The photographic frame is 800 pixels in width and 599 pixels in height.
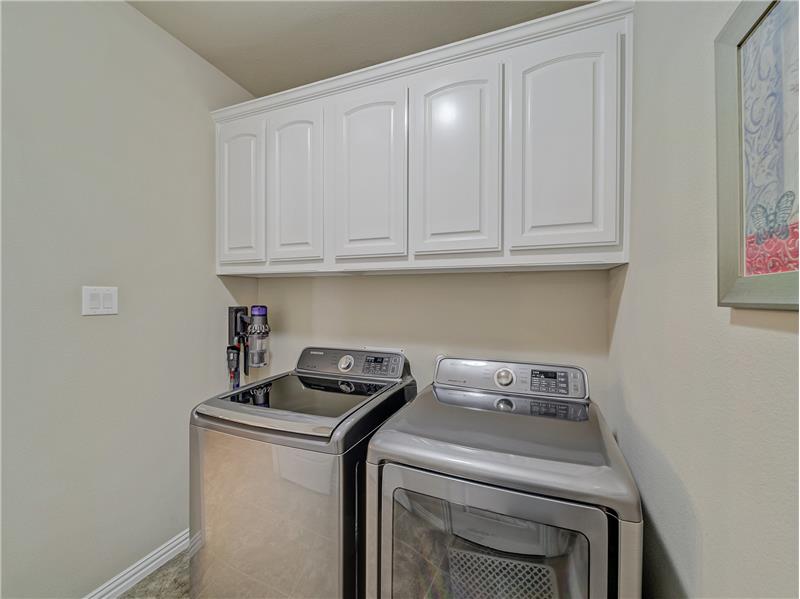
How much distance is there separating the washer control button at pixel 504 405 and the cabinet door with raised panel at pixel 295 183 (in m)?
1.07

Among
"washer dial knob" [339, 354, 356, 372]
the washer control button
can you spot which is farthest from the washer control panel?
the washer control button

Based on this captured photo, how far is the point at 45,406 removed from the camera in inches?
50.7

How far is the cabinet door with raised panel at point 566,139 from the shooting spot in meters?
Result: 1.19

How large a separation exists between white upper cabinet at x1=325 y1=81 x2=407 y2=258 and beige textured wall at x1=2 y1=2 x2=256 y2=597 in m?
0.85

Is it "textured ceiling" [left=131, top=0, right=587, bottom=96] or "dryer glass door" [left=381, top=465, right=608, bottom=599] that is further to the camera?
"textured ceiling" [left=131, top=0, right=587, bottom=96]

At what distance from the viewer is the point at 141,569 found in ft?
5.20

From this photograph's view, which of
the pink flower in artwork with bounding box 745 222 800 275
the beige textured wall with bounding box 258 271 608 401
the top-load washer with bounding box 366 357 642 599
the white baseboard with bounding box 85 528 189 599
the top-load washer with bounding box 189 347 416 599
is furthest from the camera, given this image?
the beige textured wall with bounding box 258 271 608 401

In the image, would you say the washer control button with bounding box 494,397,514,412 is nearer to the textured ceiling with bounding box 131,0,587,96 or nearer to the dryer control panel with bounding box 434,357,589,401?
the dryer control panel with bounding box 434,357,589,401

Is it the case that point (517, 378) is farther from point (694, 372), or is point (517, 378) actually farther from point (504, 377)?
point (694, 372)

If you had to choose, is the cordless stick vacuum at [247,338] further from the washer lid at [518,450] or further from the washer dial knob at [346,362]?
the washer lid at [518,450]

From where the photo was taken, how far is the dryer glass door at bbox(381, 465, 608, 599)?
80 cm

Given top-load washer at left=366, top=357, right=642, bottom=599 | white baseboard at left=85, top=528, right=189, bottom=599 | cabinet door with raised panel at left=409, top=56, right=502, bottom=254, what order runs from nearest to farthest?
top-load washer at left=366, top=357, right=642, bottom=599
cabinet door with raised panel at left=409, top=56, right=502, bottom=254
white baseboard at left=85, top=528, right=189, bottom=599

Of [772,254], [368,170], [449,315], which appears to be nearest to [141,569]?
Answer: [449,315]

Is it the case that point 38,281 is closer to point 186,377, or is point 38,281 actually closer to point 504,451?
point 186,377
